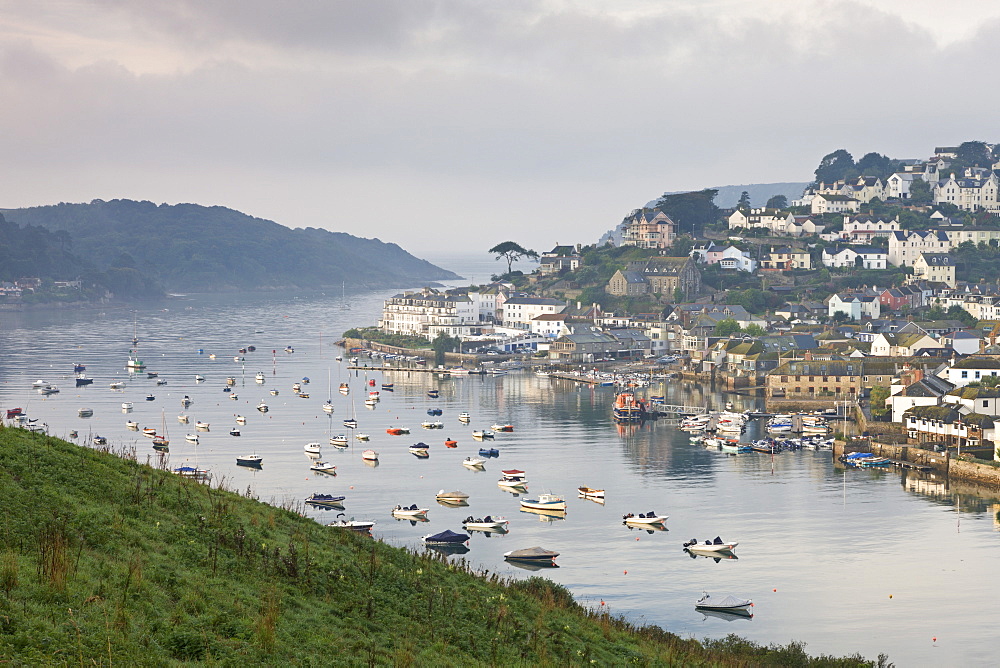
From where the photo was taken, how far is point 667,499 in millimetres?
33469

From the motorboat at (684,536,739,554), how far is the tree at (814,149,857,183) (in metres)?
89.7

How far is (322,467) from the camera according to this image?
3684cm

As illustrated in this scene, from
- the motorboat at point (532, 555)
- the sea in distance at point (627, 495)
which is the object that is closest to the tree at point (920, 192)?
the sea in distance at point (627, 495)

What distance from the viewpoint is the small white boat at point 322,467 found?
120ft

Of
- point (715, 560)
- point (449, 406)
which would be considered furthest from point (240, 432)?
point (715, 560)

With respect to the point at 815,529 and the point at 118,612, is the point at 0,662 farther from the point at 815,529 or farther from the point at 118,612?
the point at 815,529

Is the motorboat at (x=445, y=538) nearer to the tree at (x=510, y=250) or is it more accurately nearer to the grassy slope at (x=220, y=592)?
the grassy slope at (x=220, y=592)

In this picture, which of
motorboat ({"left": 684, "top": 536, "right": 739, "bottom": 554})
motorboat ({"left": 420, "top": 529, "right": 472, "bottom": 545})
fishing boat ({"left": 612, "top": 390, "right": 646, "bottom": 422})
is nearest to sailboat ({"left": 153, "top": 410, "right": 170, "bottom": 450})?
motorboat ({"left": 420, "top": 529, "right": 472, "bottom": 545})

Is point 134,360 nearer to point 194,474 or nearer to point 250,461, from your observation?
point 250,461

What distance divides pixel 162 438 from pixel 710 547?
23.2 metres

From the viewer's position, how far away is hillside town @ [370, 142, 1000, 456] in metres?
57.8

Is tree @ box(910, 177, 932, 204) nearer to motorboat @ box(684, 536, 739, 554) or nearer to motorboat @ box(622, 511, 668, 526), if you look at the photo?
motorboat @ box(622, 511, 668, 526)

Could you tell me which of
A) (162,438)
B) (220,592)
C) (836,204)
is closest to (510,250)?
(836,204)

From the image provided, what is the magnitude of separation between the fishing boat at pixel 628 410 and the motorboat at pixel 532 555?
22.6 metres
